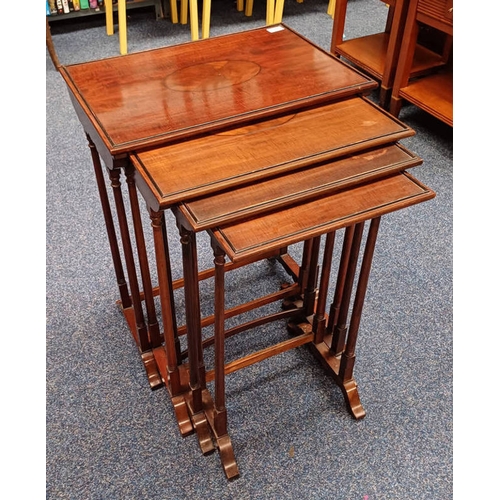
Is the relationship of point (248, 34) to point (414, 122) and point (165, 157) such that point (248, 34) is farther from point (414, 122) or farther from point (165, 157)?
point (414, 122)

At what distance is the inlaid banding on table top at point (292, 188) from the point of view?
2.82 feet

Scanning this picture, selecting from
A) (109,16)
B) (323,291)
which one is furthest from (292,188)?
(109,16)

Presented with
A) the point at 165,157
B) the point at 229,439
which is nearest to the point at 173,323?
the point at 229,439

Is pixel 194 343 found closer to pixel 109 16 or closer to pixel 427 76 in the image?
pixel 427 76

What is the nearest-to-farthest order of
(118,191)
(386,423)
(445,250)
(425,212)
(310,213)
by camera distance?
(310,213) → (118,191) → (386,423) → (445,250) → (425,212)

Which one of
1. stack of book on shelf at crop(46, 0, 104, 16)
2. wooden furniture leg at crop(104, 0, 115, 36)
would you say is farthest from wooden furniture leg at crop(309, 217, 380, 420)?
stack of book on shelf at crop(46, 0, 104, 16)

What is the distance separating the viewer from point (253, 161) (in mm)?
944

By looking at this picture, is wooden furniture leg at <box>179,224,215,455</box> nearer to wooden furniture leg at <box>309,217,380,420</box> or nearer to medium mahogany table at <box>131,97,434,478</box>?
medium mahogany table at <box>131,97,434,478</box>

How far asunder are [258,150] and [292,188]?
0.11m

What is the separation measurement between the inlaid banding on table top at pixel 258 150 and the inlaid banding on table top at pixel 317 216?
79mm

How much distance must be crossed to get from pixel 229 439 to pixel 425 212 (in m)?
1.20

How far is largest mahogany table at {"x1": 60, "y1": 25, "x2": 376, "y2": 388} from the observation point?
3.27ft

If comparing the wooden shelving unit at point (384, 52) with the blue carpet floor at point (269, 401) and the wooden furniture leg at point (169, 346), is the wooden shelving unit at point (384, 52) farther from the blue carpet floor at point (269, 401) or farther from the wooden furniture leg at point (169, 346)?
the wooden furniture leg at point (169, 346)

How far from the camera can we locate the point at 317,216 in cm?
88
